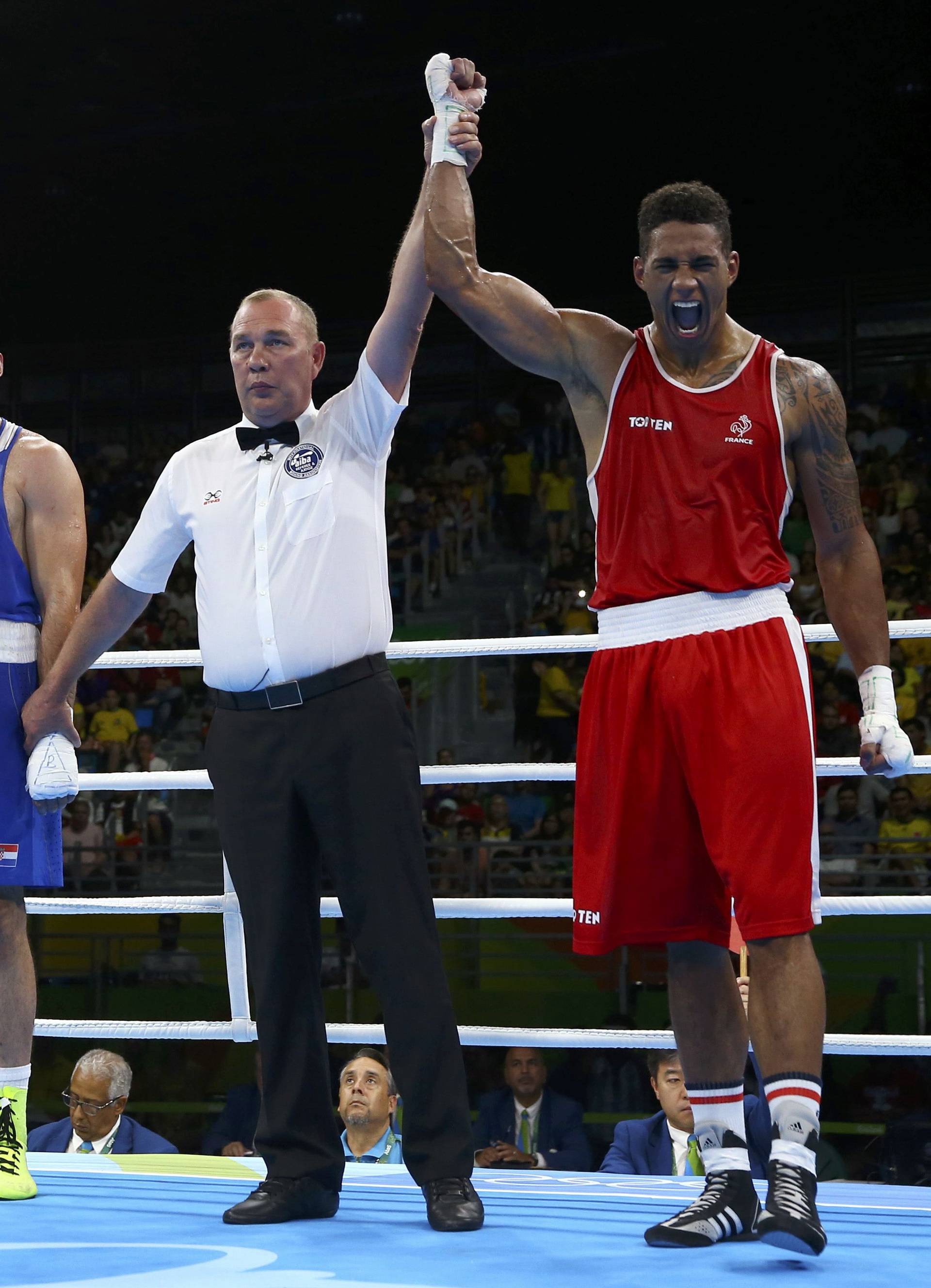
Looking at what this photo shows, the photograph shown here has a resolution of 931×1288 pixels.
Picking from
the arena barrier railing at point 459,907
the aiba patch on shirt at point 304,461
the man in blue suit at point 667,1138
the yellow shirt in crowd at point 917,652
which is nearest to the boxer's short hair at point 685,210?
the aiba patch on shirt at point 304,461

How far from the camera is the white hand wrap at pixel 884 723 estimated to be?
221 cm

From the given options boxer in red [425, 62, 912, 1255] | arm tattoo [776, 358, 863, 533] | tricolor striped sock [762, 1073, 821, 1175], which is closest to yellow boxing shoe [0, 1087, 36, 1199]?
boxer in red [425, 62, 912, 1255]

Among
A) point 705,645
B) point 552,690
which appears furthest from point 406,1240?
point 552,690

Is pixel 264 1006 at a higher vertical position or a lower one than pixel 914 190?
lower

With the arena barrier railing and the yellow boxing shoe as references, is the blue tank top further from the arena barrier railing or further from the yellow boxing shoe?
the yellow boxing shoe

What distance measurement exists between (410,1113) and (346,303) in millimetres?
11371

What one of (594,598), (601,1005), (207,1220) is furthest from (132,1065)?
(594,598)

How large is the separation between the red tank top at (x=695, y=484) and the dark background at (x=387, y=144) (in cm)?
898

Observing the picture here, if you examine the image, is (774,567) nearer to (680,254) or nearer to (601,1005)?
(680,254)

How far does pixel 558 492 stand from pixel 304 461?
901cm

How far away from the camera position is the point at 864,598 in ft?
7.60

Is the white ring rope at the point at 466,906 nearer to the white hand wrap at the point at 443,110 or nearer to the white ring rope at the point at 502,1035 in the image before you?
the white ring rope at the point at 502,1035

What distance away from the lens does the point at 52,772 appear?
2.64 meters

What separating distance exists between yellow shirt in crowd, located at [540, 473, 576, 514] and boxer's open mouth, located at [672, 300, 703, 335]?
29.9 ft
